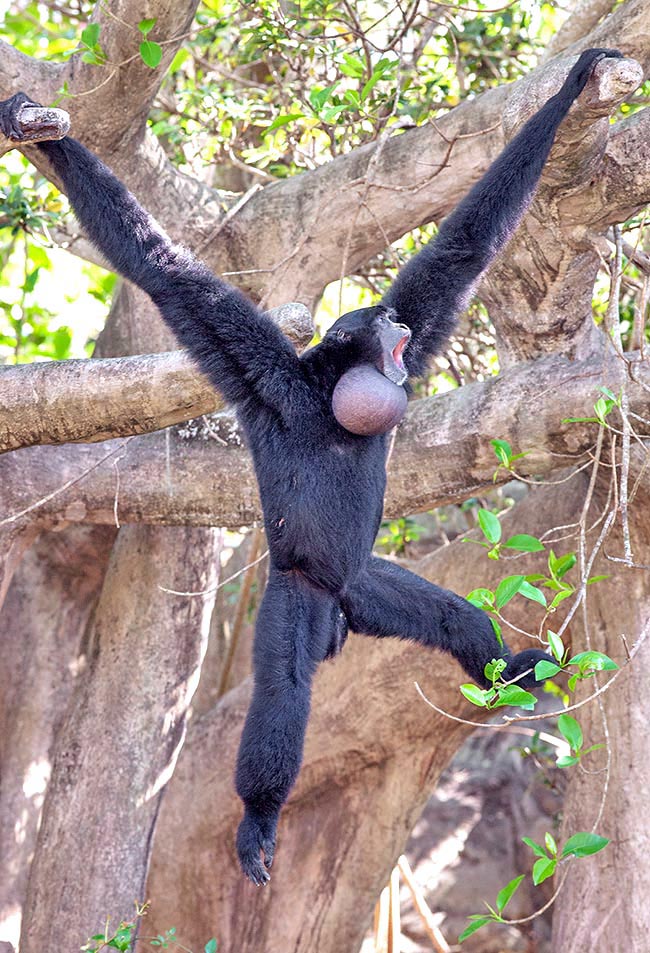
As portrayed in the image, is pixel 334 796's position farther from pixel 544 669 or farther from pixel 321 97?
pixel 321 97

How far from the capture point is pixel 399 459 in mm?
4785

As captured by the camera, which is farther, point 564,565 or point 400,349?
point 400,349

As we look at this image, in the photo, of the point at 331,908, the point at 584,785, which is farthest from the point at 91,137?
the point at 331,908

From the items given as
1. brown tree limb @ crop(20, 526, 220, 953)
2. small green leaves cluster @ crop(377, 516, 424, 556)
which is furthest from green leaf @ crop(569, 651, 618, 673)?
small green leaves cluster @ crop(377, 516, 424, 556)

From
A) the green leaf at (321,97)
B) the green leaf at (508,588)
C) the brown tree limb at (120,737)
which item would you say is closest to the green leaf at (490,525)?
the green leaf at (508,588)

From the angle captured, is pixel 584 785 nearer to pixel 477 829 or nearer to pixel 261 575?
pixel 261 575

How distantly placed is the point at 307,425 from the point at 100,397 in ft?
2.83

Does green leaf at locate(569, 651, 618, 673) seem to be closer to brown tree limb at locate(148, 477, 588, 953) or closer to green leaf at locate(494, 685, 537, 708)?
green leaf at locate(494, 685, 537, 708)

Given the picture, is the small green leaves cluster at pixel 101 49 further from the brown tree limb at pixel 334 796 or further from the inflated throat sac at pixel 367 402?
the brown tree limb at pixel 334 796

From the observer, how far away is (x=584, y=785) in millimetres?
4969

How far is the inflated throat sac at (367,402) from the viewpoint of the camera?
3578 millimetres

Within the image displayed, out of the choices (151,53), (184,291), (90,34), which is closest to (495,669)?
(184,291)

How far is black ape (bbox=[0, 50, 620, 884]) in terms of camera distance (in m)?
3.62

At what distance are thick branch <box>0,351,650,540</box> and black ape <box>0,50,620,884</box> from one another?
2.32 ft
